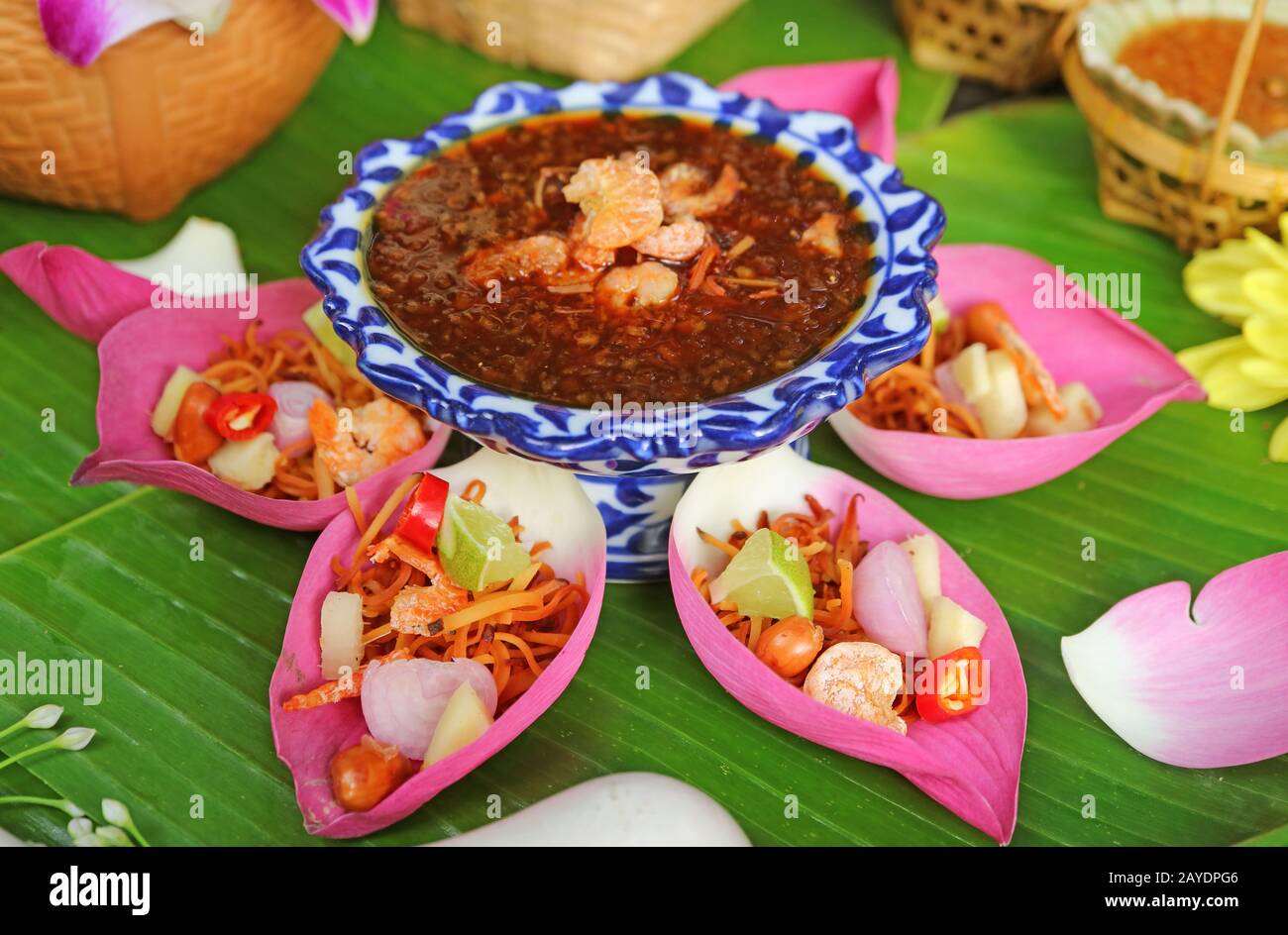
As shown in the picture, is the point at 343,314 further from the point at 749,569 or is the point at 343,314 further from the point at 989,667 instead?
the point at 989,667

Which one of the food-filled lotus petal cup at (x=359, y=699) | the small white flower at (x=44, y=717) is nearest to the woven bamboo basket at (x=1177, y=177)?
the food-filled lotus petal cup at (x=359, y=699)

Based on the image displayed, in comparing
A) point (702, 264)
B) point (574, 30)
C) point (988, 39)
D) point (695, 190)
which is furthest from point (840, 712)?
point (988, 39)

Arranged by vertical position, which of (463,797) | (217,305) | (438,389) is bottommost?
(463,797)

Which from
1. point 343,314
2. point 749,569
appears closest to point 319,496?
point 343,314

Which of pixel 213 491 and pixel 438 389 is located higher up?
pixel 438 389

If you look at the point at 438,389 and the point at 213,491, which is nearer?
the point at 438,389
